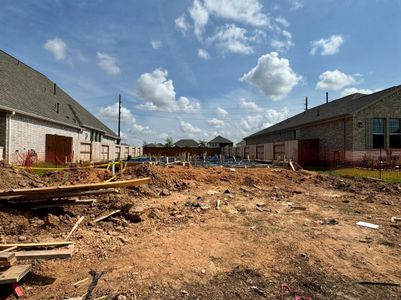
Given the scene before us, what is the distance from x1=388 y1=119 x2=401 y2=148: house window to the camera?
22.5m

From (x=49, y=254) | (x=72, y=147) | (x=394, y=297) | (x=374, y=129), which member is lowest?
(x=394, y=297)

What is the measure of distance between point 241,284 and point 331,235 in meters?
3.14

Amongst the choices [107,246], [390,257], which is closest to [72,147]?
[107,246]

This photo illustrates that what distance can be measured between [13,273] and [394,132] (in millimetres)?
26918

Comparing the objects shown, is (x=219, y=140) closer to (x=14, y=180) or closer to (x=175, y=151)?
(x=175, y=151)

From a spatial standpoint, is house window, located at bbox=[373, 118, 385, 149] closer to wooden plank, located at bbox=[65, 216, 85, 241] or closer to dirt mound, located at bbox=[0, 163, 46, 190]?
wooden plank, located at bbox=[65, 216, 85, 241]

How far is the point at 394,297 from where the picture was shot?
11.8 ft

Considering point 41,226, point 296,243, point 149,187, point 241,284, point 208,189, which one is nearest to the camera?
point 241,284

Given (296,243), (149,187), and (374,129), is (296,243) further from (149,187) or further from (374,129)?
(374,129)

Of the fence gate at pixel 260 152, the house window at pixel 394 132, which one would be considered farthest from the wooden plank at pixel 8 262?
the fence gate at pixel 260 152

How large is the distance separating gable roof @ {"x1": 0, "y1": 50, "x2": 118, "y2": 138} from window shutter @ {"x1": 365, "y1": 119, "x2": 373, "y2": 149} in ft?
81.5

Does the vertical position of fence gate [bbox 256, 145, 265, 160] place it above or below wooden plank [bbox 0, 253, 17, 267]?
above

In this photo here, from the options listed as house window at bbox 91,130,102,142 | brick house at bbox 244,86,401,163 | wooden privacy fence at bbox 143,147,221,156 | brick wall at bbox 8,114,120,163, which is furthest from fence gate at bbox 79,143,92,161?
wooden privacy fence at bbox 143,147,221,156

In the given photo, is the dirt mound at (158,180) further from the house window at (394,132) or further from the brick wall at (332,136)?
the house window at (394,132)
